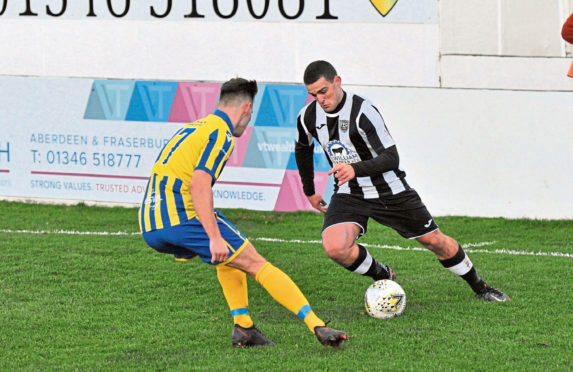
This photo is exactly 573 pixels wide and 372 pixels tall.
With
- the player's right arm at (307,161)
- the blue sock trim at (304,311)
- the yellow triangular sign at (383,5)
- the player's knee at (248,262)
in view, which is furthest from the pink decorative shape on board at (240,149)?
the blue sock trim at (304,311)

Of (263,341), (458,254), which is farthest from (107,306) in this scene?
(458,254)

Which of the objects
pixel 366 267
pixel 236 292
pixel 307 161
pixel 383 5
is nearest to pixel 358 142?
pixel 307 161

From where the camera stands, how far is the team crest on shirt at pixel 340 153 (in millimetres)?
7023

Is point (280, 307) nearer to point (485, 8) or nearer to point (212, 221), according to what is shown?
point (212, 221)

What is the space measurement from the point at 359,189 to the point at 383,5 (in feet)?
16.8

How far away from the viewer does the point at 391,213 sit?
7141 mm

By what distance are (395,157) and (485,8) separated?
5.27 meters

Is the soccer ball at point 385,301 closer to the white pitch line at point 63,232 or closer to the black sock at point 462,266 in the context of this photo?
the black sock at point 462,266

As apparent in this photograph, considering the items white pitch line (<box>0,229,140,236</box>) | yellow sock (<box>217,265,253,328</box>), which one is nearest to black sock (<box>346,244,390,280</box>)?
yellow sock (<box>217,265,253,328</box>)

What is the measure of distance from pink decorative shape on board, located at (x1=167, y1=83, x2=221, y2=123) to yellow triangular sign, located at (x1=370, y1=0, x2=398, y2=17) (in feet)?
7.40

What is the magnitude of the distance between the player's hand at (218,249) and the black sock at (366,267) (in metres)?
1.76

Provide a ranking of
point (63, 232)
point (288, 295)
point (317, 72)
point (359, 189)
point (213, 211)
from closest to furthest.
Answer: point (213, 211), point (288, 295), point (317, 72), point (359, 189), point (63, 232)

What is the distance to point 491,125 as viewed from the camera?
37.5 ft

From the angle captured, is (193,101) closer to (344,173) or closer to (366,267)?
(366,267)
